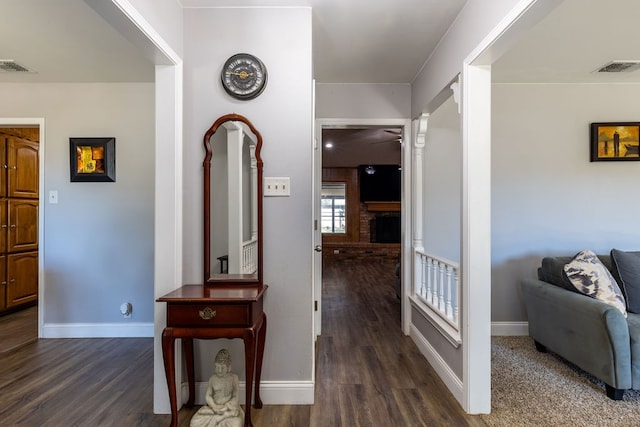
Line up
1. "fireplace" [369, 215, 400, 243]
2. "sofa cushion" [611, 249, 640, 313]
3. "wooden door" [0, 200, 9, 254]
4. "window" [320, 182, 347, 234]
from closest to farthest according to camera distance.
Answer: "sofa cushion" [611, 249, 640, 313]
"wooden door" [0, 200, 9, 254]
"fireplace" [369, 215, 400, 243]
"window" [320, 182, 347, 234]

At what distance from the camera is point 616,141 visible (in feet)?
9.68

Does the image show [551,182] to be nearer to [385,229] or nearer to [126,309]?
[126,309]

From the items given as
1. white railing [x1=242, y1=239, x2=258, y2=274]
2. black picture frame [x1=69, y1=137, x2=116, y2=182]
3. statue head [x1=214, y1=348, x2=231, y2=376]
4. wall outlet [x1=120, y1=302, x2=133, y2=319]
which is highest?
black picture frame [x1=69, y1=137, x2=116, y2=182]

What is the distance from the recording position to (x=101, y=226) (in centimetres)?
297

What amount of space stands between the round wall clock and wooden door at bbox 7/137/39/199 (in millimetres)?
3520

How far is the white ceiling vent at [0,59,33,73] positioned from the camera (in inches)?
98.9

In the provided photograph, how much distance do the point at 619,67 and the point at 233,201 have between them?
3401 mm

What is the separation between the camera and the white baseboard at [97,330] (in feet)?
9.64

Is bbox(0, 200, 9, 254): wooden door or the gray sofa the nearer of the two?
the gray sofa

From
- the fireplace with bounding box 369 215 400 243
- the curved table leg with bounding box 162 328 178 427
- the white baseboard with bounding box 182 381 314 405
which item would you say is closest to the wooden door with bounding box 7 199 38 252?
the white baseboard with bounding box 182 381 314 405

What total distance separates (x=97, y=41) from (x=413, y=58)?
2399 mm

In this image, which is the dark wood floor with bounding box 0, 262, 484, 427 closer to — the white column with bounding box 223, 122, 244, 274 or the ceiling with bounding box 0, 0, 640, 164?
the white column with bounding box 223, 122, 244, 274

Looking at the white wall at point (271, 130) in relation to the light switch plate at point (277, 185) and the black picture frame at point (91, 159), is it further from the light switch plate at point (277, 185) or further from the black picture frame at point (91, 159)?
the black picture frame at point (91, 159)

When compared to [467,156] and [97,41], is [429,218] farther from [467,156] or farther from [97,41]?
[97,41]
